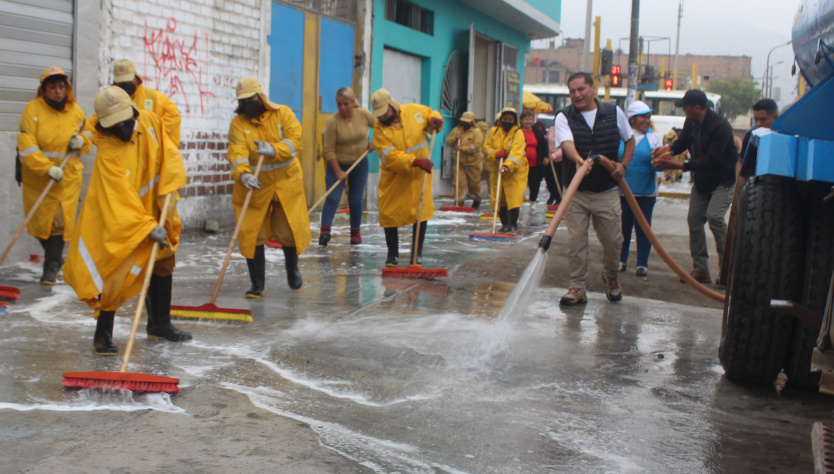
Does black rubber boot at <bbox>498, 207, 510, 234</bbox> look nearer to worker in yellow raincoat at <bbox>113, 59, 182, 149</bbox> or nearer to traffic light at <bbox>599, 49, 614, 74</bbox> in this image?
worker in yellow raincoat at <bbox>113, 59, 182, 149</bbox>

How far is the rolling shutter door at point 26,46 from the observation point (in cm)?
757

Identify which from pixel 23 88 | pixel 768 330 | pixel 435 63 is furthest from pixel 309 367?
pixel 435 63

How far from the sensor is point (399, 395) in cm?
412

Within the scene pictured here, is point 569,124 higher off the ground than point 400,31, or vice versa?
point 400,31

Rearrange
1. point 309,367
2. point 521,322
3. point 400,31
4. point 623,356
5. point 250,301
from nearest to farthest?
point 309,367 → point 623,356 → point 521,322 → point 250,301 → point 400,31

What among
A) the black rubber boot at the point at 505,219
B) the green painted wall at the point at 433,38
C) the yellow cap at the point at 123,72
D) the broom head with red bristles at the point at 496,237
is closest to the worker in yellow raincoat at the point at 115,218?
the yellow cap at the point at 123,72

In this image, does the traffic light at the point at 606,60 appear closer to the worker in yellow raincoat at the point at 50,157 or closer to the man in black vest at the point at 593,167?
the man in black vest at the point at 593,167

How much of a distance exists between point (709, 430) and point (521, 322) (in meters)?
2.22

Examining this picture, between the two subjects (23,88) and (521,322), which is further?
(23,88)

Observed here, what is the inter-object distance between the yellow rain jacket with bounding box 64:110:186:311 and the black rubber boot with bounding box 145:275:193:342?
35 cm

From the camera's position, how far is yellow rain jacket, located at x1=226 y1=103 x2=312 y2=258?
6.34m

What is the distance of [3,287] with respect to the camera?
19.8ft

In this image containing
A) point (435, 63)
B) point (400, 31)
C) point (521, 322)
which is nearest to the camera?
point (521, 322)

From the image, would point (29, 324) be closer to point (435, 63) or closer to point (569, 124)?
point (569, 124)
